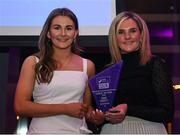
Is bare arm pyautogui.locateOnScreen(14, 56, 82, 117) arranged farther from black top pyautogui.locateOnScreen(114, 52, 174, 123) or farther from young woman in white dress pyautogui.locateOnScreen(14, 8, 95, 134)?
black top pyautogui.locateOnScreen(114, 52, 174, 123)

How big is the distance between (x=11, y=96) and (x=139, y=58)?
52.4 inches

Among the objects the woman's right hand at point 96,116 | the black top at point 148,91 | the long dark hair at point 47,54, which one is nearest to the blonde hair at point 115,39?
the black top at point 148,91

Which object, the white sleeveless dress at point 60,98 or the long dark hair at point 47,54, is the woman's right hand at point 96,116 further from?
the long dark hair at point 47,54

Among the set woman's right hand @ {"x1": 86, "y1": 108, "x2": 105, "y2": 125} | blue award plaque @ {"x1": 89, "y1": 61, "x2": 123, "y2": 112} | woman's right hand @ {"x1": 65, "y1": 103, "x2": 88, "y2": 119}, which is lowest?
woman's right hand @ {"x1": 86, "y1": 108, "x2": 105, "y2": 125}

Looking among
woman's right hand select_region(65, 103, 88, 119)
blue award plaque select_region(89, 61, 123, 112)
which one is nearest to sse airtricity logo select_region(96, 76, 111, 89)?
blue award plaque select_region(89, 61, 123, 112)

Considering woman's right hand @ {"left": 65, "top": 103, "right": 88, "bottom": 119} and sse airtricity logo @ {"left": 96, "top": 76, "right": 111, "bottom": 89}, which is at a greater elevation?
sse airtricity logo @ {"left": 96, "top": 76, "right": 111, "bottom": 89}

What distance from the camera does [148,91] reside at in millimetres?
1593

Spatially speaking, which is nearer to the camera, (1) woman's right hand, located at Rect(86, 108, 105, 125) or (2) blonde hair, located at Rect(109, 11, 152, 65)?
(1) woman's right hand, located at Rect(86, 108, 105, 125)

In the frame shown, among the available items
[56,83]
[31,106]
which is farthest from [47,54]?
[31,106]

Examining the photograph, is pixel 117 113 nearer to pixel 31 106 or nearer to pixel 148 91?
pixel 148 91

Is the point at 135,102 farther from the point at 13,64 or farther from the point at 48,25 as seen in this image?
the point at 13,64

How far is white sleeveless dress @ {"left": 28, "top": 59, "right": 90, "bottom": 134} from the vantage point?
5.13 ft

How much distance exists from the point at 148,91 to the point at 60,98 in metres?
0.35

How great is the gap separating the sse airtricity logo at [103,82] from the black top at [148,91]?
112 millimetres
